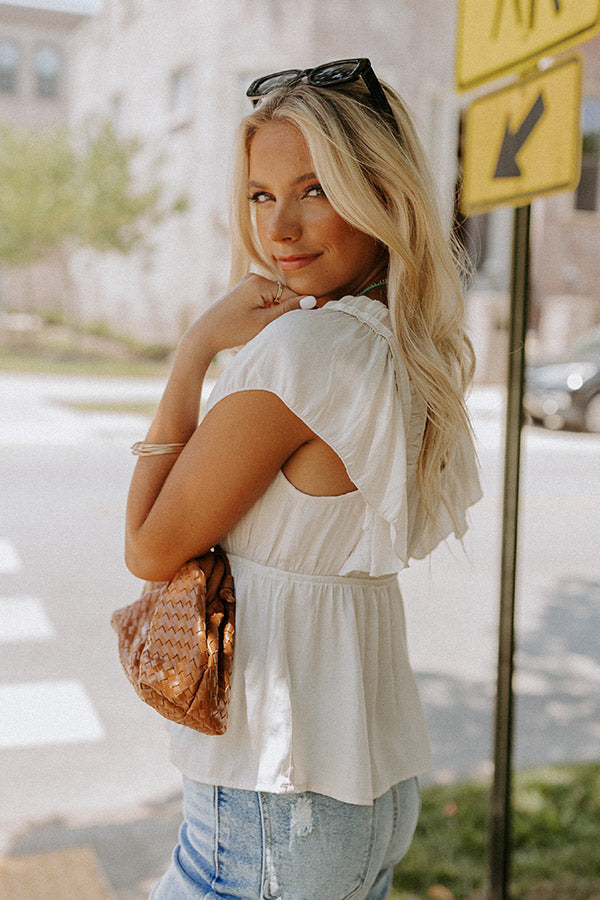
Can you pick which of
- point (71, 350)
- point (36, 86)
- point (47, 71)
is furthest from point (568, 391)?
point (47, 71)

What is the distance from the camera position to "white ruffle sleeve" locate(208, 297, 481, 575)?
3.87 feet

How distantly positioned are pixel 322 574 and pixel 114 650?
3.02m

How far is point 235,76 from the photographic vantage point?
55.7 ft

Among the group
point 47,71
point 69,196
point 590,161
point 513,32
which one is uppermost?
point 47,71

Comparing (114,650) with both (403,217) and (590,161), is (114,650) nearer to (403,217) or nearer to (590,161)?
(403,217)

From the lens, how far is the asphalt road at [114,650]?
3160 millimetres

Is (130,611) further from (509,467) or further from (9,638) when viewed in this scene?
(9,638)

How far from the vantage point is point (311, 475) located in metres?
1.24

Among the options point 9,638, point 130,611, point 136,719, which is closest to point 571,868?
point 136,719

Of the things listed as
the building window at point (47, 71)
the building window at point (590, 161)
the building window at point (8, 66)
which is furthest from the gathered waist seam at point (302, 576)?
the building window at point (8, 66)

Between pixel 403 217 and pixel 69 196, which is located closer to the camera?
pixel 403 217

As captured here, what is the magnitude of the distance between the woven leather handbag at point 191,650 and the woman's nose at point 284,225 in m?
0.46

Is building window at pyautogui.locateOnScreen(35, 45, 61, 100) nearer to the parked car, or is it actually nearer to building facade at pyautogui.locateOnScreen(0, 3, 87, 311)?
building facade at pyautogui.locateOnScreen(0, 3, 87, 311)

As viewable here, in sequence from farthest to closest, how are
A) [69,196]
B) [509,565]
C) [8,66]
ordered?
[8,66] → [69,196] → [509,565]
